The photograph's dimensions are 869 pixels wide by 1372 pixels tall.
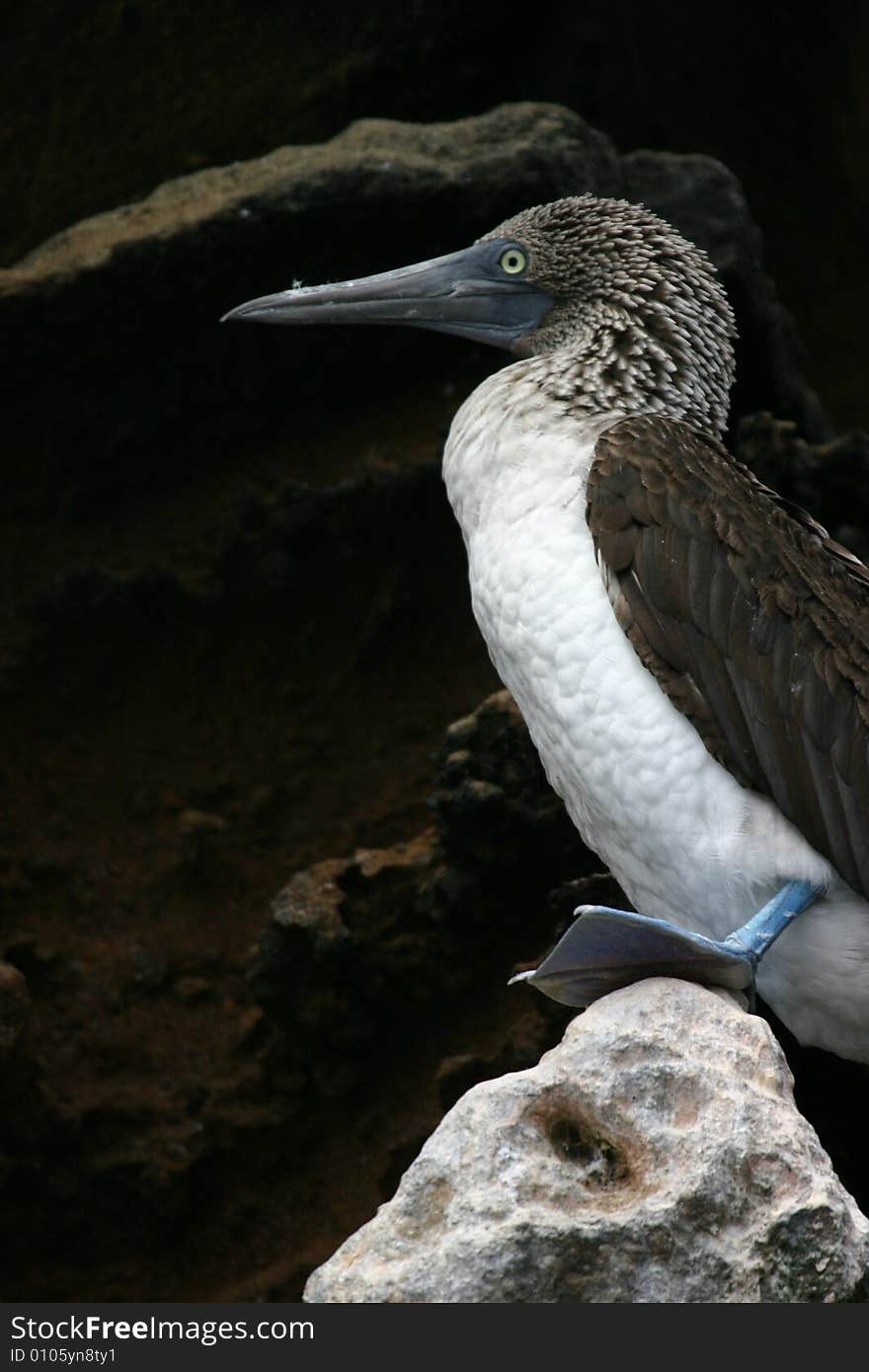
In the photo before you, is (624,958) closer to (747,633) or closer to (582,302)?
(747,633)

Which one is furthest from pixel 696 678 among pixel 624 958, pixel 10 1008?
pixel 10 1008

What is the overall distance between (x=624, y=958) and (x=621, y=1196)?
0.65 metres

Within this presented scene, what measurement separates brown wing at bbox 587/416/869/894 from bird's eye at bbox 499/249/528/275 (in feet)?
3.29

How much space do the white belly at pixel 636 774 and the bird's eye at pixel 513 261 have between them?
0.88 metres

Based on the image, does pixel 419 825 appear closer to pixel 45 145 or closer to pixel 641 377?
pixel 641 377

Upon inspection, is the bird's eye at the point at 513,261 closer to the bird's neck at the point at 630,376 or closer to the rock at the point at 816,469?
the bird's neck at the point at 630,376

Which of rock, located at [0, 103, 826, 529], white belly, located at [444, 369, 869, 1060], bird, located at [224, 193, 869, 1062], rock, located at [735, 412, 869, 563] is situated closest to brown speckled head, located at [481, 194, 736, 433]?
bird, located at [224, 193, 869, 1062]

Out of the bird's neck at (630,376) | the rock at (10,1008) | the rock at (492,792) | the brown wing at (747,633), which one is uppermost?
the bird's neck at (630,376)

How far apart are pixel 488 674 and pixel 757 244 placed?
1699 mm

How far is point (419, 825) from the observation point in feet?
21.0

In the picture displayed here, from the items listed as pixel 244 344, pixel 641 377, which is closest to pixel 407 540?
pixel 244 344

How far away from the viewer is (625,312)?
509 cm

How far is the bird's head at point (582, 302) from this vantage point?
503cm

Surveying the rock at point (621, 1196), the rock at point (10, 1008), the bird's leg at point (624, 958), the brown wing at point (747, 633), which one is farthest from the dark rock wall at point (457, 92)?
the rock at point (621, 1196)
